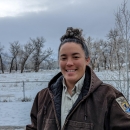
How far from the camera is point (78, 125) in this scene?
1.29 m

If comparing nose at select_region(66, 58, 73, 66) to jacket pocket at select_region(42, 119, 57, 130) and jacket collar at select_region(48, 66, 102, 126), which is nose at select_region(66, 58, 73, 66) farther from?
jacket pocket at select_region(42, 119, 57, 130)

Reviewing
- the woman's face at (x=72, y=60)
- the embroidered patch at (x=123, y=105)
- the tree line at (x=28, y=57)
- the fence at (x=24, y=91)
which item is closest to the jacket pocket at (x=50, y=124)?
the woman's face at (x=72, y=60)

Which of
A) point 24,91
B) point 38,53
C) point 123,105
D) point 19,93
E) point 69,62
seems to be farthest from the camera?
point 38,53

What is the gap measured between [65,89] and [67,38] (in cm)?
33

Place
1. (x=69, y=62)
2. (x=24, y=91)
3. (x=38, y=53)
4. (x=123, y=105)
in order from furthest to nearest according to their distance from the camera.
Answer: (x=38, y=53), (x=24, y=91), (x=69, y=62), (x=123, y=105)

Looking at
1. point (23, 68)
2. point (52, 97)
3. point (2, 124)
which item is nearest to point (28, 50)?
point (23, 68)

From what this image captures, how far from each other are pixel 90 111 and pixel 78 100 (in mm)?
101

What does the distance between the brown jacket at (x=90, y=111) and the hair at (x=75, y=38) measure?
167mm

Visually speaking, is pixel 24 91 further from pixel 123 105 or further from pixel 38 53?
pixel 38 53

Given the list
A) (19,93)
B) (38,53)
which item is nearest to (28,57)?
(38,53)

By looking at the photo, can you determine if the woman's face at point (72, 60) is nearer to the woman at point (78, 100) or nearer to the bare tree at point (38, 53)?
the woman at point (78, 100)

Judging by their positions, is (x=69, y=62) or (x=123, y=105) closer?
(x=123, y=105)

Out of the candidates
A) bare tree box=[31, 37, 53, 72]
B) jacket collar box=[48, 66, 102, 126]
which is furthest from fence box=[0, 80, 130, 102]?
bare tree box=[31, 37, 53, 72]

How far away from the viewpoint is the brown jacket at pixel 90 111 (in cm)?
125
